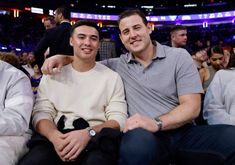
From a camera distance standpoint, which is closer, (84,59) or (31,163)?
(31,163)

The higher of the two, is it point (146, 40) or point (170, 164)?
point (146, 40)

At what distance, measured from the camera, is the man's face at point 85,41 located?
2299mm

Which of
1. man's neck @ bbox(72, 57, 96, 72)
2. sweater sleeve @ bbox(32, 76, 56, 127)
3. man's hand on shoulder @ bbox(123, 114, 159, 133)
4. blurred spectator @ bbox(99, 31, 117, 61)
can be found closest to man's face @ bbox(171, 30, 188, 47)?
blurred spectator @ bbox(99, 31, 117, 61)

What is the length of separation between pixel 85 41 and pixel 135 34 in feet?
1.11

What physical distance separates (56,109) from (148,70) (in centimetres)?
66

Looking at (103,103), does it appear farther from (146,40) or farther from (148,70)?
(146,40)

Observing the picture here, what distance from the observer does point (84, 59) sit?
2314 mm

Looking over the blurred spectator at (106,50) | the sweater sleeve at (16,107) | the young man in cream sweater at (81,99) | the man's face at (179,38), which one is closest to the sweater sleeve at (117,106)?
the young man in cream sweater at (81,99)

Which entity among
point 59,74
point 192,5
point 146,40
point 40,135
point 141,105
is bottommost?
point 40,135

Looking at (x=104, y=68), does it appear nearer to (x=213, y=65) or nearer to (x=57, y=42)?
(x=57, y=42)

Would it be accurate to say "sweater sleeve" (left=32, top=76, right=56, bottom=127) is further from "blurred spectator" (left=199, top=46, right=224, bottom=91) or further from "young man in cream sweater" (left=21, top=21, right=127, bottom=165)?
"blurred spectator" (left=199, top=46, right=224, bottom=91)

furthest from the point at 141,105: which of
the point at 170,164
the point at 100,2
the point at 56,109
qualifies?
the point at 100,2

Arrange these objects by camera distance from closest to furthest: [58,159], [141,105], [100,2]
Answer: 1. [58,159]
2. [141,105]
3. [100,2]

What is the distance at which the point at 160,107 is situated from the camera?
7.14 ft
